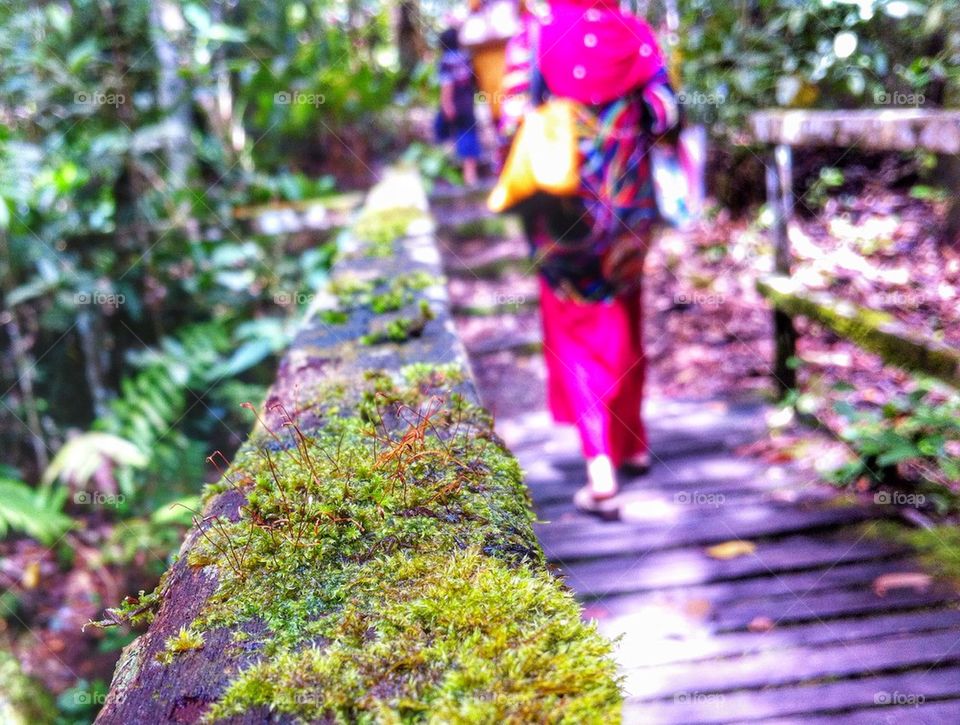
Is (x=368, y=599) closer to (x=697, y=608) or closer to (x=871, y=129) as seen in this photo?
(x=697, y=608)

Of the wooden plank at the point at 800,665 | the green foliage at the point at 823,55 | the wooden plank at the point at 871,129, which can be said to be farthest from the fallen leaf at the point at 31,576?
the green foliage at the point at 823,55

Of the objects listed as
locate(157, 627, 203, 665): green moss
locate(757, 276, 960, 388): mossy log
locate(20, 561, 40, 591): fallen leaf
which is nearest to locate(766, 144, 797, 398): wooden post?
locate(757, 276, 960, 388): mossy log

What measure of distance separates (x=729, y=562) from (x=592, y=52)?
204 cm

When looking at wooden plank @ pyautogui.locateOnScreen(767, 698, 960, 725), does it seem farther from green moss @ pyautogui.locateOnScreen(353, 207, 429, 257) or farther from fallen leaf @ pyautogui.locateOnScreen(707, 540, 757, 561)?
green moss @ pyautogui.locateOnScreen(353, 207, 429, 257)

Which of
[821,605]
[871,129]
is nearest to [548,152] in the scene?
[871,129]

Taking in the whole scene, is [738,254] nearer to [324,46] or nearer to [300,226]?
[300,226]

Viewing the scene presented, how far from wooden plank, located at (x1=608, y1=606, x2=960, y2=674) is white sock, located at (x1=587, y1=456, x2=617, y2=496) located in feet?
2.85

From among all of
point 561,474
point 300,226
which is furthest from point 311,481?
point 300,226

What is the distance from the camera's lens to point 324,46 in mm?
8375

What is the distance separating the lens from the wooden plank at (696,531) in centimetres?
278

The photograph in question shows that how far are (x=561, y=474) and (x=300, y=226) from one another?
346cm

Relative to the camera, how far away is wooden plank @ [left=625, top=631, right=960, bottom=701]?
2.06m

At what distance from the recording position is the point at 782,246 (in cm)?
382

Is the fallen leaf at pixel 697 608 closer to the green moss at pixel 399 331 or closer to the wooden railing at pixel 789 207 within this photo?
the wooden railing at pixel 789 207
